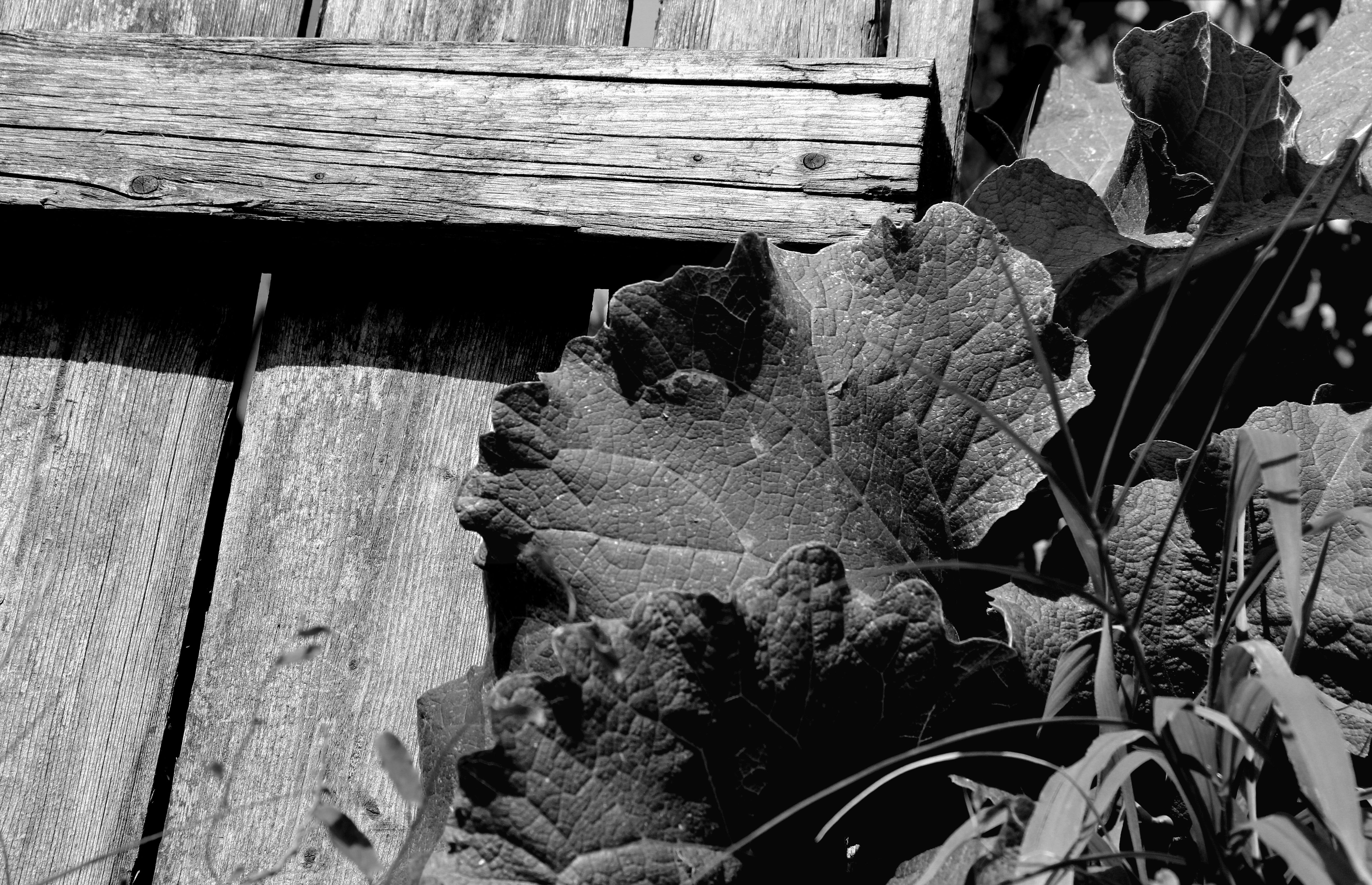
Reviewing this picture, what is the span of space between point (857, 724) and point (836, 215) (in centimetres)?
51

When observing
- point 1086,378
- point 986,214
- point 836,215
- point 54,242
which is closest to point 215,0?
point 54,242

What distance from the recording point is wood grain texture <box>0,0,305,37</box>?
1.32 metres

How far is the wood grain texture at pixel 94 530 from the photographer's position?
3.67ft

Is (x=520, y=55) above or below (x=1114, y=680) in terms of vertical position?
above

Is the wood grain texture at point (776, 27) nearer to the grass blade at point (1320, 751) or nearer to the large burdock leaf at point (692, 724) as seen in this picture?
the large burdock leaf at point (692, 724)

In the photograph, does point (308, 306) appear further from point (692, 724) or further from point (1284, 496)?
point (1284, 496)

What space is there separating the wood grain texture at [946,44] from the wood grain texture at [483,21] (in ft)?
1.05

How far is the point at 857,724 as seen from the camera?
0.77 meters

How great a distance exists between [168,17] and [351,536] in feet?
2.31

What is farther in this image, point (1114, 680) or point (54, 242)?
point (54, 242)

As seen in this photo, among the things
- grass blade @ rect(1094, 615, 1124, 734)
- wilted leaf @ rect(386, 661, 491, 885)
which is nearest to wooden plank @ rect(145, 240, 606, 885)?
wilted leaf @ rect(386, 661, 491, 885)

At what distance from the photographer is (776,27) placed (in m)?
1.24

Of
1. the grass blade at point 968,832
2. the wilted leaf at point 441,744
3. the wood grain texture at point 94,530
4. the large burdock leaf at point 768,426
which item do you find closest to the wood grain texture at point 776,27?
the large burdock leaf at point 768,426

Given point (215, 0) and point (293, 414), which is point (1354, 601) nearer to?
point (293, 414)
